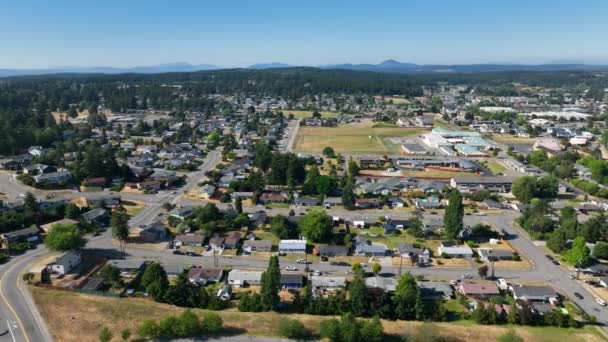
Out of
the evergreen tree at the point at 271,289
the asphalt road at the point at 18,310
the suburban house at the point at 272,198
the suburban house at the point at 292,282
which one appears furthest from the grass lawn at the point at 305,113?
the evergreen tree at the point at 271,289

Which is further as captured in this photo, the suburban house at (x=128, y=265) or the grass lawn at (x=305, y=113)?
the grass lawn at (x=305, y=113)

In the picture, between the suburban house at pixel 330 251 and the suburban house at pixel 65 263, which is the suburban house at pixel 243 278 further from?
the suburban house at pixel 65 263

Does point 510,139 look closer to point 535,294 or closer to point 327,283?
point 535,294

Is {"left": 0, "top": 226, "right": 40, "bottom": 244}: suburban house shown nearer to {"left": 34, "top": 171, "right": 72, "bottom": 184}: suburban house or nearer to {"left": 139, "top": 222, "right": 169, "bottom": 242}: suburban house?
{"left": 139, "top": 222, "right": 169, "bottom": 242}: suburban house

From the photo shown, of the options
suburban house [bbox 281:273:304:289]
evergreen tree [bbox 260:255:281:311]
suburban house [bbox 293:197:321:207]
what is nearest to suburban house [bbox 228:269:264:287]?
suburban house [bbox 281:273:304:289]

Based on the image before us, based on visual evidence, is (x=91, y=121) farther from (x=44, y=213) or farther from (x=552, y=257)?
(x=552, y=257)

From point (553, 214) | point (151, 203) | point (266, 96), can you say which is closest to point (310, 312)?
point (151, 203)
